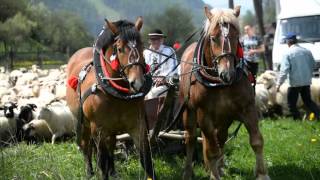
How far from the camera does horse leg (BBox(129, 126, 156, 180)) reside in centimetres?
673

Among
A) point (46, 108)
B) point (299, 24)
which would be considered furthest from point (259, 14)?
point (46, 108)

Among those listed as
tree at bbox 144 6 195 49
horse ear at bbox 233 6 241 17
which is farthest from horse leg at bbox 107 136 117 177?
tree at bbox 144 6 195 49

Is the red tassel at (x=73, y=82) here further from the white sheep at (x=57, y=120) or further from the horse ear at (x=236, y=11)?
the white sheep at (x=57, y=120)

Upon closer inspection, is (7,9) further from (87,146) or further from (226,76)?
(226,76)

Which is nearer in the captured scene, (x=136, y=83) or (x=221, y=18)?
(x=136, y=83)

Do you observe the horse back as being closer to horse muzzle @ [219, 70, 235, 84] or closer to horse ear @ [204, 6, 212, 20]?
horse ear @ [204, 6, 212, 20]

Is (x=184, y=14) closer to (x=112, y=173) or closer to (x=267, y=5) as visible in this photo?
(x=267, y=5)

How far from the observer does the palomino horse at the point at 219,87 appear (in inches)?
253

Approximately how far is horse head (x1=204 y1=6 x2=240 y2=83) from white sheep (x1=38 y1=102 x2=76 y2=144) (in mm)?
5594

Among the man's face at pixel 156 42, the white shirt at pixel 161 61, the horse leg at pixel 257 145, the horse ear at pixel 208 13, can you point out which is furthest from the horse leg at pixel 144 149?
the man's face at pixel 156 42

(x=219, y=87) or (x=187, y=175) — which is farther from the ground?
(x=219, y=87)

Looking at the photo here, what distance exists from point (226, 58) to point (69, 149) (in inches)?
194

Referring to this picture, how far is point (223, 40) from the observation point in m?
6.40

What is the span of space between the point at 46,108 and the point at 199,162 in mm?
4454
